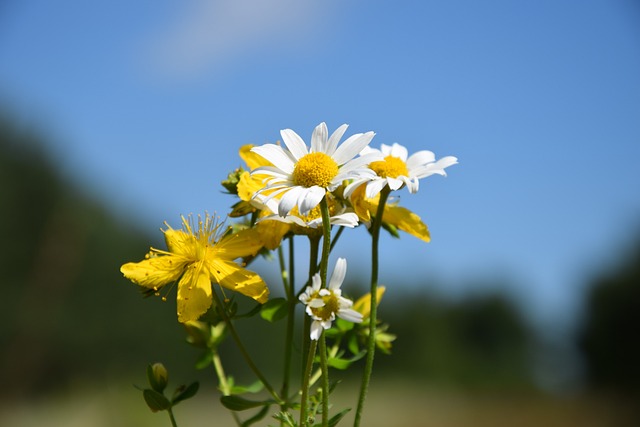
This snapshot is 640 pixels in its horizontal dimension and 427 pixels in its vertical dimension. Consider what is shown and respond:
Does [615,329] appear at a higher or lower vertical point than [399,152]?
lower

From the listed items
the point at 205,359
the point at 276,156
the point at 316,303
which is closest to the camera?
the point at 316,303

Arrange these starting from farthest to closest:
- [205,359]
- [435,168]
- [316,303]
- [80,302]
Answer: [80,302]
[205,359]
[435,168]
[316,303]

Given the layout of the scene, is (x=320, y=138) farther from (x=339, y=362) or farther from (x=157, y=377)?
(x=157, y=377)

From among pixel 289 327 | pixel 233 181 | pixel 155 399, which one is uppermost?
pixel 233 181

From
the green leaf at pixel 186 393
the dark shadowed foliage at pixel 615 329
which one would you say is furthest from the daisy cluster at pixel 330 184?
the dark shadowed foliage at pixel 615 329

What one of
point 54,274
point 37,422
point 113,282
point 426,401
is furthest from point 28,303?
point 426,401

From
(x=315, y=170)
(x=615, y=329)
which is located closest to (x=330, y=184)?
(x=315, y=170)

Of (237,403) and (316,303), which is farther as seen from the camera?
(237,403)
